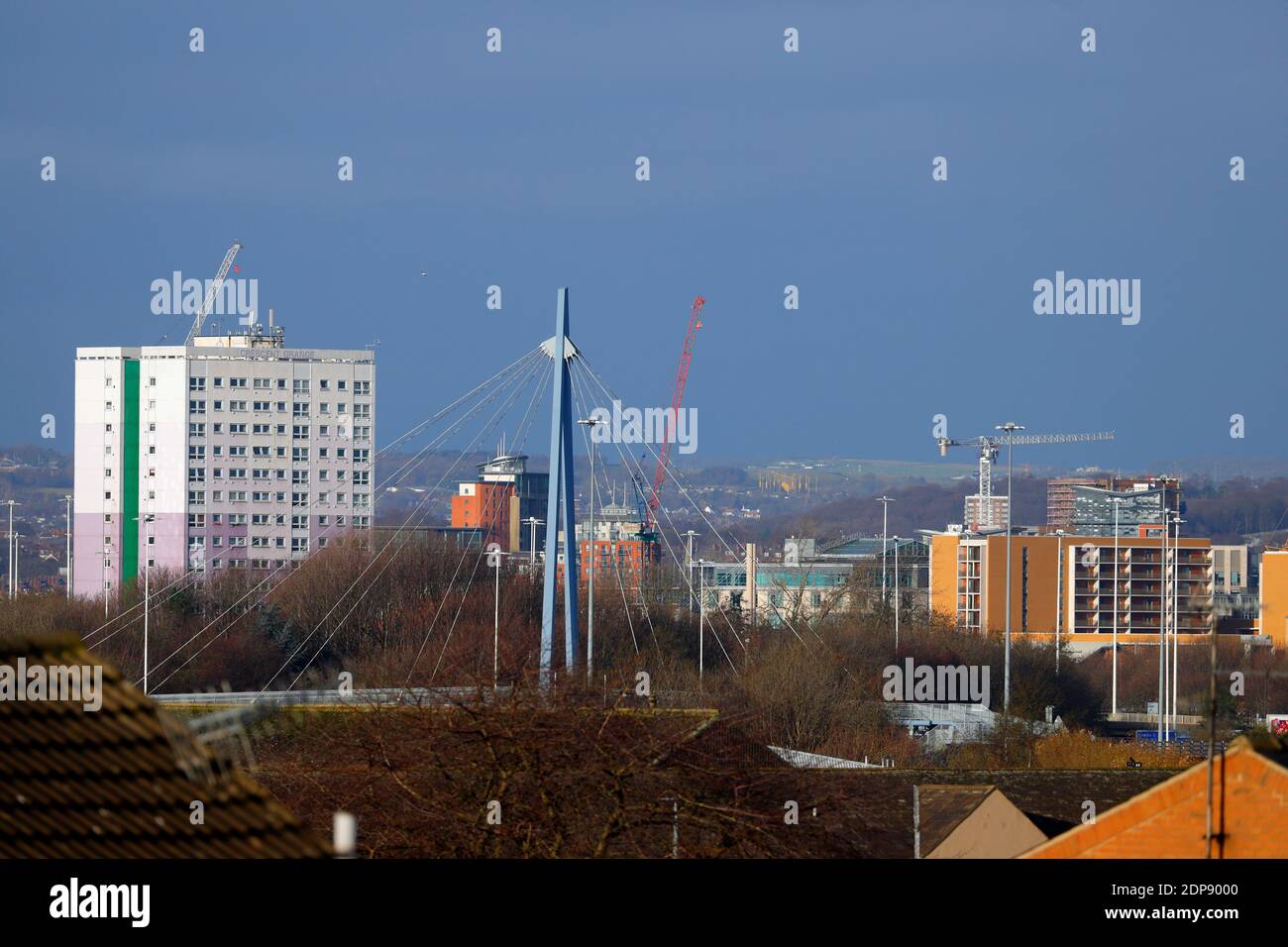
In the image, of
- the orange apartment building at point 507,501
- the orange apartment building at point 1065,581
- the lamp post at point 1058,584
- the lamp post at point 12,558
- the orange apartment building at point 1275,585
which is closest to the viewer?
the lamp post at point 12,558

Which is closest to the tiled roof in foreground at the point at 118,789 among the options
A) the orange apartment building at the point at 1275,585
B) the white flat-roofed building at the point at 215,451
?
the orange apartment building at the point at 1275,585

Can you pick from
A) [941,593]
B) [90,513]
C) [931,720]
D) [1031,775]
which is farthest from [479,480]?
[1031,775]

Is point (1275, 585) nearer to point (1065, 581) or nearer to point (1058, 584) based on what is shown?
point (1058, 584)

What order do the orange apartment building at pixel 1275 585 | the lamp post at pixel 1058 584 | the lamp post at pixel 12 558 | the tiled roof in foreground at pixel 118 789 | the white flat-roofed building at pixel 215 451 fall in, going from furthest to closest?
1. the white flat-roofed building at pixel 215 451
2. the orange apartment building at pixel 1275 585
3. the lamp post at pixel 1058 584
4. the lamp post at pixel 12 558
5. the tiled roof in foreground at pixel 118 789

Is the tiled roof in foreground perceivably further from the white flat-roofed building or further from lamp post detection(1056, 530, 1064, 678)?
the white flat-roofed building

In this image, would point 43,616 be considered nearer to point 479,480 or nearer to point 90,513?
point 90,513

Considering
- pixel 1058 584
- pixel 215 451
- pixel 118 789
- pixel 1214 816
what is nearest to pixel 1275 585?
pixel 1058 584

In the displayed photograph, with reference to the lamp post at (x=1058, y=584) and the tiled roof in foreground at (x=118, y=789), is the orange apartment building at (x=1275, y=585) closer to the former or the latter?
the lamp post at (x=1058, y=584)
